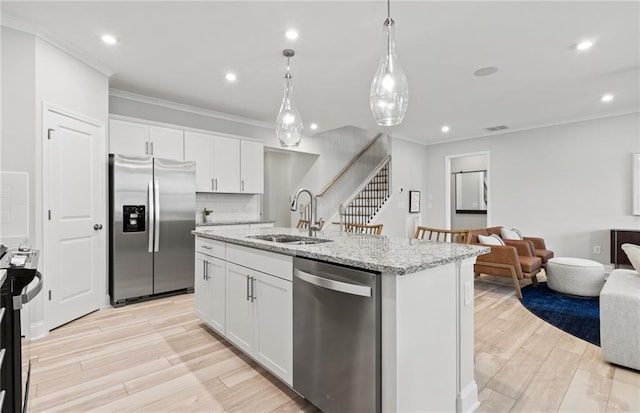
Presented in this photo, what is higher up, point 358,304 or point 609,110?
→ point 609,110

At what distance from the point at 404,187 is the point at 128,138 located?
5.14 metres

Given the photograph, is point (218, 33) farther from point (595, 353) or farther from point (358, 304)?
point (595, 353)

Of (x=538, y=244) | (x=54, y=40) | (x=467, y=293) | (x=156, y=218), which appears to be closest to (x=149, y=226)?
(x=156, y=218)

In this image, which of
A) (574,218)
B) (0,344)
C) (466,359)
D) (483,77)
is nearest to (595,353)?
(466,359)

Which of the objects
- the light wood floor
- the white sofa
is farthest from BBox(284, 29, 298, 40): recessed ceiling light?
the white sofa

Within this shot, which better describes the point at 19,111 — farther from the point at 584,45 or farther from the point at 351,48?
the point at 584,45

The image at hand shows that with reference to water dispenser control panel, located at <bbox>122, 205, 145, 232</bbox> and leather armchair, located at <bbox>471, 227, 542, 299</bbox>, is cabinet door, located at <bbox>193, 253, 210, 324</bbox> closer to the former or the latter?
water dispenser control panel, located at <bbox>122, 205, 145, 232</bbox>

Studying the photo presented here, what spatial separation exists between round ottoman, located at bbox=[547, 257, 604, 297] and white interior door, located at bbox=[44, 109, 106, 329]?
5472 mm

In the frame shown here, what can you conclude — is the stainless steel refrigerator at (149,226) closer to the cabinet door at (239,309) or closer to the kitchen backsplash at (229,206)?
the kitchen backsplash at (229,206)

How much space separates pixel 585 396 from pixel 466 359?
0.82 m

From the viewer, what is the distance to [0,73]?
254 centimetres

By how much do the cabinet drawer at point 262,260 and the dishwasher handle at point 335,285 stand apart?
13 cm

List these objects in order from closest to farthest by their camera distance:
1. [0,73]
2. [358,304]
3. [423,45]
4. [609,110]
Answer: [358,304], [0,73], [423,45], [609,110]

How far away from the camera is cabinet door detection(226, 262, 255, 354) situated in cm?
221
